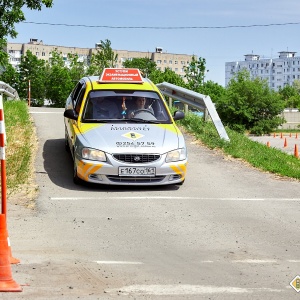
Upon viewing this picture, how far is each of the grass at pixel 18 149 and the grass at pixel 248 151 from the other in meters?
4.06

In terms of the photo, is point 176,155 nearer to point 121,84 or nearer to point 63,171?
point 63,171

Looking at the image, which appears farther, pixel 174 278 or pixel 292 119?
pixel 292 119

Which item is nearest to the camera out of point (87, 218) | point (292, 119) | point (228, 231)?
point (228, 231)

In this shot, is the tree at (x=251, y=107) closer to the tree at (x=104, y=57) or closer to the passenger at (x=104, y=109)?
the tree at (x=104, y=57)

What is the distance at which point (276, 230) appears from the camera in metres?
8.90

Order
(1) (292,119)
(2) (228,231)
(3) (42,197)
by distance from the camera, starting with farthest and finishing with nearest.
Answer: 1. (1) (292,119)
2. (3) (42,197)
3. (2) (228,231)

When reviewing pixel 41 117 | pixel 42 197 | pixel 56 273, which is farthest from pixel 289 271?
pixel 41 117

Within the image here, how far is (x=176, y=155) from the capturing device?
11508mm

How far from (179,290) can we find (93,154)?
17.4 feet

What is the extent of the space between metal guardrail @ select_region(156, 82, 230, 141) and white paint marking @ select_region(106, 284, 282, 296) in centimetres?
994

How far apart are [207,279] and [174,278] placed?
31cm

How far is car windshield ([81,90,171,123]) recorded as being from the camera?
12469mm

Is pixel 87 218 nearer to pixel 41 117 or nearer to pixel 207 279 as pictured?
pixel 207 279

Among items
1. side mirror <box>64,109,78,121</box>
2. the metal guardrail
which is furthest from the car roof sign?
the metal guardrail
